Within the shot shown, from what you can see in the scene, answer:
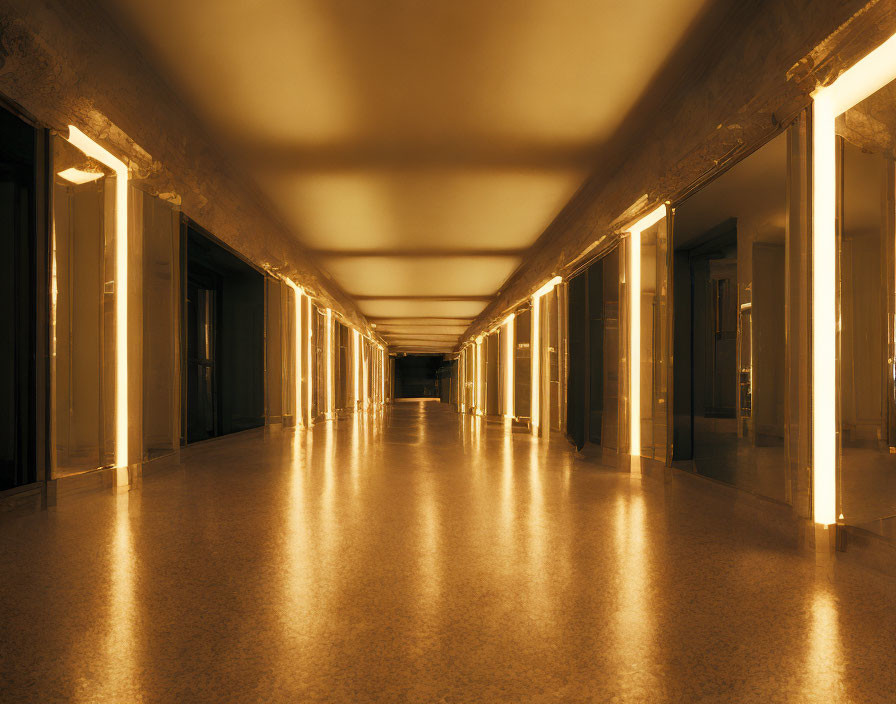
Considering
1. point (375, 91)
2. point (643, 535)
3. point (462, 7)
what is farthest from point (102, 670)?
point (375, 91)

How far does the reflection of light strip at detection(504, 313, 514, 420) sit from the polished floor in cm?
907

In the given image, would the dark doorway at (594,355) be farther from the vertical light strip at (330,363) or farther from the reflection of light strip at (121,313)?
the vertical light strip at (330,363)

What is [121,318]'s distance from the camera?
4.09m

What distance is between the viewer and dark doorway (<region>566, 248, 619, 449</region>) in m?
5.73

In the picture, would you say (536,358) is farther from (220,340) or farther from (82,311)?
(82,311)

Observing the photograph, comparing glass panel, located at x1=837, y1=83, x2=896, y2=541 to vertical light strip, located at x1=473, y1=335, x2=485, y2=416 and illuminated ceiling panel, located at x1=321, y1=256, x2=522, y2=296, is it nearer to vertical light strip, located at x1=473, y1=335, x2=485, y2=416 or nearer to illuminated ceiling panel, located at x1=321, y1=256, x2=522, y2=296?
illuminated ceiling panel, located at x1=321, y1=256, x2=522, y2=296

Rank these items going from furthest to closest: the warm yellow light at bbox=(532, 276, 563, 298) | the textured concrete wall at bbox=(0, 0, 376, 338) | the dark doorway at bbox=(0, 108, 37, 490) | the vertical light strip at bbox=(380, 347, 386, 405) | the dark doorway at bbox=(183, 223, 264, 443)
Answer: the vertical light strip at bbox=(380, 347, 386, 405), the warm yellow light at bbox=(532, 276, 563, 298), the dark doorway at bbox=(183, 223, 264, 443), the dark doorway at bbox=(0, 108, 37, 490), the textured concrete wall at bbox=(0, 0, 376, 338)

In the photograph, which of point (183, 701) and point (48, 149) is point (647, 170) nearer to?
point (48, 149)

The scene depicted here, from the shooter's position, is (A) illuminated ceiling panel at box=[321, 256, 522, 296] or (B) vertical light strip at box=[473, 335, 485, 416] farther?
(B) vertical light strip at box=[473, 335, 485, 416]

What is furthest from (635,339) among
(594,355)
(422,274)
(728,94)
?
(422,274)

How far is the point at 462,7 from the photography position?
3.28m

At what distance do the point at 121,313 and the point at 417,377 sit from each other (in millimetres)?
39189

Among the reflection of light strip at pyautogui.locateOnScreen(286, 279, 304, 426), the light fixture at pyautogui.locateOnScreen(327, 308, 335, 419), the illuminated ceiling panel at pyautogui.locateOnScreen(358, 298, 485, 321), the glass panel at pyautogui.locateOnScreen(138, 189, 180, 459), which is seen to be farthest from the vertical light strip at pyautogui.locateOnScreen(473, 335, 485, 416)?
the glass panel at pyautogui.locateOnScreen(138, 189, 180, 459)

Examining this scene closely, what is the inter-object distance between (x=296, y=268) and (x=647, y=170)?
581cm
